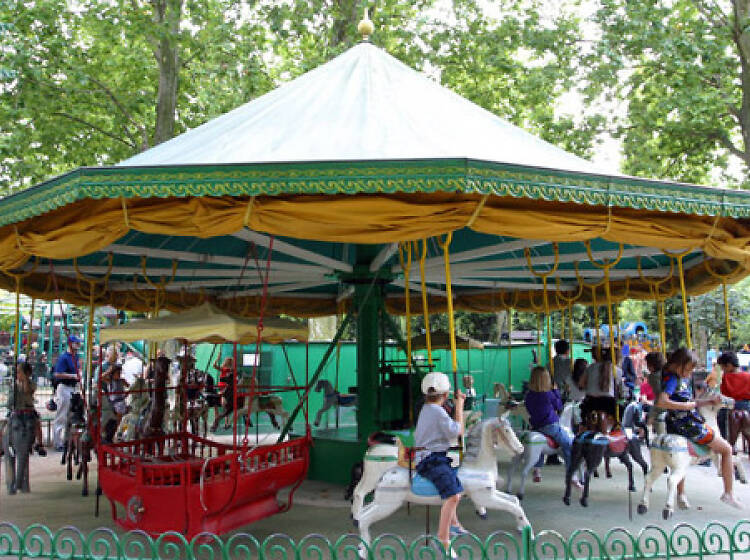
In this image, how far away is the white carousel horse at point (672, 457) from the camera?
7793mm

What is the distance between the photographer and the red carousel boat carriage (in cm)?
660

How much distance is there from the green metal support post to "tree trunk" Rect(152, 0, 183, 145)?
9.50m

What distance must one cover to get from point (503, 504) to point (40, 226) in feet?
17.0

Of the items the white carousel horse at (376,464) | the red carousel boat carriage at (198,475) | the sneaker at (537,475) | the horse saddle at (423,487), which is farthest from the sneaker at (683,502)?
the red carousel boat carriage at (198,475)

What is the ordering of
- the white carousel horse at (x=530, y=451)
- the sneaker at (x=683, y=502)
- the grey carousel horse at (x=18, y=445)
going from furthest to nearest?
the grey carousel horse at (x=18, y=445), the white carousel horse at (x=530, y=451), the sneaker at (x=683, y=502)

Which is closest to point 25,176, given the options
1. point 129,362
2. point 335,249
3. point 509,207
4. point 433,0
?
point 129,362

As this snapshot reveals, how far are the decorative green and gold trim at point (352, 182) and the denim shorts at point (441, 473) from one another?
226 cm

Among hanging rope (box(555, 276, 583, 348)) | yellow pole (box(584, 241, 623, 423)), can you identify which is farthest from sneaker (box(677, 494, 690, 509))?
hanging rope (box(555, 276, 583, 348))

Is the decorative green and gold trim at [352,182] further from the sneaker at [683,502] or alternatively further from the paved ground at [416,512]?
the sneaker at [683,502]

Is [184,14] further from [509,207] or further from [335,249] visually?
[509,207]

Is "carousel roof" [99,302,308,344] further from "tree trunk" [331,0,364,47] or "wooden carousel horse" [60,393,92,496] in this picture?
"tree trunk" [331,0,364,47]

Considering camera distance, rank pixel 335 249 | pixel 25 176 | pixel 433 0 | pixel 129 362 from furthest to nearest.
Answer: pixel 433 0
pixel 25 176
pixel 129 362
pixel 335 249

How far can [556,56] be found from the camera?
18891 mm

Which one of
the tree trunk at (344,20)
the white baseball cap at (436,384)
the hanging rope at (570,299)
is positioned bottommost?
the white baseball cap at (436,384)
